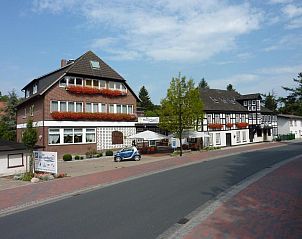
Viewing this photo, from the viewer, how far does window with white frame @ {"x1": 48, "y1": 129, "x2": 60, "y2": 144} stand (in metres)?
34.2

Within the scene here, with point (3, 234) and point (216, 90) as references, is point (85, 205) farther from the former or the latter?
point (216, 90)

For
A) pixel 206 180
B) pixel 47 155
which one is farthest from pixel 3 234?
pixel 47 155

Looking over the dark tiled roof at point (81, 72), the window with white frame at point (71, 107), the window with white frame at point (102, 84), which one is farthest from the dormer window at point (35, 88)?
the window with white frame at point (102, 84)

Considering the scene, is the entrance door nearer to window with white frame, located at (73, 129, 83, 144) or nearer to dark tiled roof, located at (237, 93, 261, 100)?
dark tiled roof, located at (237, 93, 261, 100)

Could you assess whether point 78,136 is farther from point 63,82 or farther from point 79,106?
point 63,82

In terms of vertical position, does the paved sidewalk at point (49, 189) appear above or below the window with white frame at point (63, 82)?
below

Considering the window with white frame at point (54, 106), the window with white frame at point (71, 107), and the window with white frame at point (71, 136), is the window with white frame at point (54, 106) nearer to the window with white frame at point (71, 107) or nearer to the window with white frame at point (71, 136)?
the window with white frame at point (71, 107)

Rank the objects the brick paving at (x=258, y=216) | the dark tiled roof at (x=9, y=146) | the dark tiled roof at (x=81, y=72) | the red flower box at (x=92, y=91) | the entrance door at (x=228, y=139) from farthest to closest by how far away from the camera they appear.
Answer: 1. the entrance door at (x=228, y=139)
2. the dark tiled roof at (x=81, y=72)
3. the red flower box at (x=92, y=91)
4. the dark tiled roof at (x=9, y=146)
5. the brick paving at (x=258, y=216)

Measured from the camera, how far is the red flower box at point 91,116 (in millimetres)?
34603

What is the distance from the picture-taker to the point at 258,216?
9.40 meters

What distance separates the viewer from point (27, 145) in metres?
21.2

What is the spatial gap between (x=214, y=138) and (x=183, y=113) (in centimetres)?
1211

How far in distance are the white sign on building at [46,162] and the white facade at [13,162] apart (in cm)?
106

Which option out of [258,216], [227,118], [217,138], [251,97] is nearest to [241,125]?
[227,118]
